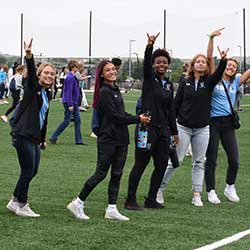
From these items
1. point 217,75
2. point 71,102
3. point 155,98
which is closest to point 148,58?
point 155,98

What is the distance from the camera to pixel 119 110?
7492mm

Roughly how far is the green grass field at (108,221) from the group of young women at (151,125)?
25 cm

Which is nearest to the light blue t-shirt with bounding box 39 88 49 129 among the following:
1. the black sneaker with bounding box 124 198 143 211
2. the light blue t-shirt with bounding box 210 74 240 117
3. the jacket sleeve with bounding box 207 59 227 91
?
the black sneaker with bounding box 124 198 143 211

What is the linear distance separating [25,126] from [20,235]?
1244 mm

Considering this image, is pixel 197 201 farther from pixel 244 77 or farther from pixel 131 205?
pixel 244 77

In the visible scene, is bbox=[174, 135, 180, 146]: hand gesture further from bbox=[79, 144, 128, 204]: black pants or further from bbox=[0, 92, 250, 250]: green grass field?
bbox=[79, 144, 128, 204]: black pants

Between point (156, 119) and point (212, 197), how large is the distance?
1535 mm

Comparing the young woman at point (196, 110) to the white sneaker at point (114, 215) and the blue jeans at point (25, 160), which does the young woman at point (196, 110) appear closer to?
the white sneaker at point (114, 215)

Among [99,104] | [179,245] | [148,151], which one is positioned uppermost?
[99,104]

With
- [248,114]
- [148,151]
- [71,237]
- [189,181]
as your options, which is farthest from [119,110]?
[248,114]

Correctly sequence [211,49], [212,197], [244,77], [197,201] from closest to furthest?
[197,201] → [211,49] → [212,197] → [244,77]

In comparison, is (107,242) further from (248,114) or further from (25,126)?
(248,114)

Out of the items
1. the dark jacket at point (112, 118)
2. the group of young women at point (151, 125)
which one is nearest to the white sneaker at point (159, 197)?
the group of young women at point (151, 125)

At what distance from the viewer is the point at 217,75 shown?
8.39 metres
